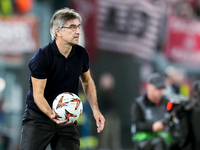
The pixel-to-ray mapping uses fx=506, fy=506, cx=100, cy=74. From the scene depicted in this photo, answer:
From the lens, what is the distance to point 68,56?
192 inches

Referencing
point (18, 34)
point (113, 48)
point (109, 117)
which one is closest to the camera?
point (109, 117)

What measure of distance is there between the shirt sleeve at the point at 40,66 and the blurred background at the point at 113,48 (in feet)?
24.8

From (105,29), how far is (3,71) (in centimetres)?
397

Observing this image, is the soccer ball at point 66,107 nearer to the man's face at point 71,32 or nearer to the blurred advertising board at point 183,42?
the man's face at point 71,32

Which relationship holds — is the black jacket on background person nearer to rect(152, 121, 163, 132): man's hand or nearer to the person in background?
rect(152, 121, 163, 132): man's hand

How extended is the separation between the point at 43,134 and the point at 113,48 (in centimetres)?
1101

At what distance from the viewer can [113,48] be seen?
1572 cm

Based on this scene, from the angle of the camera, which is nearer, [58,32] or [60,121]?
[60,121]

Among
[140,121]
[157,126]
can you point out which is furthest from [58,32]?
[140,121]

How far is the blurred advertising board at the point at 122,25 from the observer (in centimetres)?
1493

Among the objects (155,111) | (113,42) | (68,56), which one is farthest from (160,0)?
(68,56)

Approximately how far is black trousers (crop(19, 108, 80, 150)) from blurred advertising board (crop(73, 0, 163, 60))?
9852 mm

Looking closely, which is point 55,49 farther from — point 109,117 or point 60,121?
point 109,117

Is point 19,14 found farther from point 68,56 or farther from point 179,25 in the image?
point 68,56
